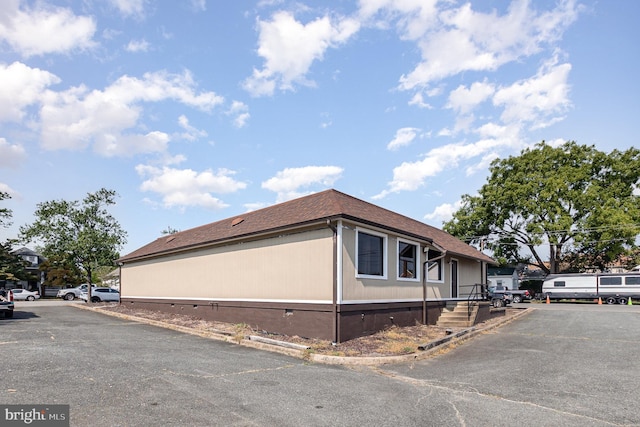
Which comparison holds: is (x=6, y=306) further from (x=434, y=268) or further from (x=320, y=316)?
(x=434, y=268)

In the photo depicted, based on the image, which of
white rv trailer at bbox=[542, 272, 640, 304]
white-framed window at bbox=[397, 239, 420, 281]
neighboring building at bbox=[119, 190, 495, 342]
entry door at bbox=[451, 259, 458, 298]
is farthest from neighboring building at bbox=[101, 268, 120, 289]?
white rv trailer at bbox=[542, 272, 640, 304]

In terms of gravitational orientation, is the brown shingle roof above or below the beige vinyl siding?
above

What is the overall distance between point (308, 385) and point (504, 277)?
42802mm

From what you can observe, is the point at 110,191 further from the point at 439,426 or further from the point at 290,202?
the point at 439,426

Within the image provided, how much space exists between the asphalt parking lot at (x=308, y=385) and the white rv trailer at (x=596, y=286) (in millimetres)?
29837

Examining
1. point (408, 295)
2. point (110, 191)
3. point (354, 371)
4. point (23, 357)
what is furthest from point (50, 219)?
point (354, 371)

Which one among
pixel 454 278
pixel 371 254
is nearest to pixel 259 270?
pixel 371 254

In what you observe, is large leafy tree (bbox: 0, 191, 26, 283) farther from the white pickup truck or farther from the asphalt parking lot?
the asphalt parking lot

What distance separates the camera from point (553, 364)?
408 inches

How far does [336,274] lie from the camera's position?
40.9ft

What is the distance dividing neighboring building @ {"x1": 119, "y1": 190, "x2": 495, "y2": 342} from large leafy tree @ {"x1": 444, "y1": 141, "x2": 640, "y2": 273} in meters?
27.9

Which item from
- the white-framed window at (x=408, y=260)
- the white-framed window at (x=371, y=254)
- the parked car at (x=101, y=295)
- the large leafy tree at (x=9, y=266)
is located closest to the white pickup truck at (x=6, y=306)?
the large leafy tree at (x=9, y=266)

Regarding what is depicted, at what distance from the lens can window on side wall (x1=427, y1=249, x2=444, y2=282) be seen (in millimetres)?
18462

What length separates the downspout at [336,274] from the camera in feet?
40.4
